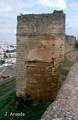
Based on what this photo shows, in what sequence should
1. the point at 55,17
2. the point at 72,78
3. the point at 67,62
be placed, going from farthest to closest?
the point at 67,62 < the point at 55,17 < the point at 72,78

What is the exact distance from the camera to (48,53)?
1117cm

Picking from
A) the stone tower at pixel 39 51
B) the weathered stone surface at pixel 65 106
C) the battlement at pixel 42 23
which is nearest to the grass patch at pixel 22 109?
the stone tower at pixel 39 51

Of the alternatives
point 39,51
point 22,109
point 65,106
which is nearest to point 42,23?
point 39,51

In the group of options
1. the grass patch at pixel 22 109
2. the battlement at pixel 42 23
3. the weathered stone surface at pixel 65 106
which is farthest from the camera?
the battlement at pixel 42 23

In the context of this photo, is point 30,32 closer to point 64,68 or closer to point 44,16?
point 44,16

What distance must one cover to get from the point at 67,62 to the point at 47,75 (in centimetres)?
123

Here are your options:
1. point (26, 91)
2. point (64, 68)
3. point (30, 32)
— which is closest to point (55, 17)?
point (30, 32)

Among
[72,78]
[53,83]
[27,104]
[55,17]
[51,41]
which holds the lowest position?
[27,104]

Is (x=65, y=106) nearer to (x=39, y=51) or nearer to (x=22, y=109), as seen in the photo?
(x=22, y=109)

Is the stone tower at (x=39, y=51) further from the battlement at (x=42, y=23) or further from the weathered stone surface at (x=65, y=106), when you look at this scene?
the weathered stone surface at (x=65, y=106)

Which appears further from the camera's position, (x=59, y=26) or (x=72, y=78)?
(x=59, y=26)

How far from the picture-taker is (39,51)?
36.7ft

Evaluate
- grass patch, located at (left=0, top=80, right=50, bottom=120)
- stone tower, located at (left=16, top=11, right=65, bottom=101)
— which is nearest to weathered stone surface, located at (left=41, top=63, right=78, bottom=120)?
grass patch, located at (left=0, top=80, right=50, bottom=120)

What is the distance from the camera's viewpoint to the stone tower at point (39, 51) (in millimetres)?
11133
